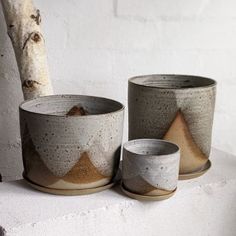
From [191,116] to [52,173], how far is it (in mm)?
230

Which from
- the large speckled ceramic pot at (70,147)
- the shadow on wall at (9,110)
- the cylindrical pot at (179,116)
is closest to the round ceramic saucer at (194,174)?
the cylindrical pot at (179,116)

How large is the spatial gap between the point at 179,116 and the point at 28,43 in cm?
28

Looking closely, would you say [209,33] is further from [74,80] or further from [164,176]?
[164,176]

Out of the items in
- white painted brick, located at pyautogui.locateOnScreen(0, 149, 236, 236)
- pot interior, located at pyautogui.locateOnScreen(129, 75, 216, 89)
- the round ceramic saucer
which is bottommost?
white painted brick, located at pyautogui.locateOnScreen(0, 149, 236, 236)

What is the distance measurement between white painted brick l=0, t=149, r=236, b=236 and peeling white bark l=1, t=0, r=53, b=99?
0.17 metres

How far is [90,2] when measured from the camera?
986mm

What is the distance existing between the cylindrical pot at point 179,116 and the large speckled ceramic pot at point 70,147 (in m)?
0.06

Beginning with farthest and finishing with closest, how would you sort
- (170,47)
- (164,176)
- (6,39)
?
(170,47) → (6,39) → (164,176)

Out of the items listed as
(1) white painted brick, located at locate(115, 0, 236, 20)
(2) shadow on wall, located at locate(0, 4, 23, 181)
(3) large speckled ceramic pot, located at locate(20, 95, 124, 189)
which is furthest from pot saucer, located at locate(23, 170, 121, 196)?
(1) white painted brick, located at locate(115, 0, 236, 20)

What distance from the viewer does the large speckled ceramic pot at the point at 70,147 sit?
0.67 m

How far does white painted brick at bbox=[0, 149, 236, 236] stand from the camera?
652 millimetres

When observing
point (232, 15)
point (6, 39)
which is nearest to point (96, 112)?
point (6, 39)

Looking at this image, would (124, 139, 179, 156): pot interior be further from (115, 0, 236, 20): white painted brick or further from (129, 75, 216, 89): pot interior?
(115, 0, 236, 20): white painted brick

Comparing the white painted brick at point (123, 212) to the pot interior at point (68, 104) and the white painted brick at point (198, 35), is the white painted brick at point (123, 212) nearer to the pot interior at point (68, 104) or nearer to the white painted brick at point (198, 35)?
the pot interior at point (68, 104)
